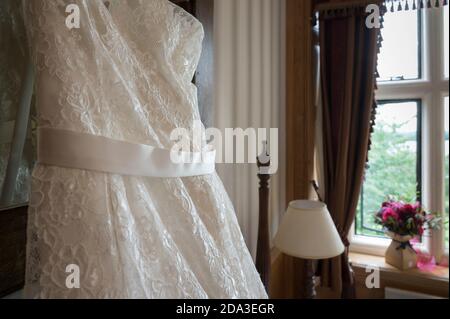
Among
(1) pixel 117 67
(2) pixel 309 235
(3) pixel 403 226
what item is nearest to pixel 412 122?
(3) pixel 403 226

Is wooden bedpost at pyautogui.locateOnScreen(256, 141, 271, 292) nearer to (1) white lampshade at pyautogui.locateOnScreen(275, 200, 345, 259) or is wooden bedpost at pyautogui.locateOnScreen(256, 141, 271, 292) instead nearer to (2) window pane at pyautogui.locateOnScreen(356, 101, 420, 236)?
Answer: (1) white lampshade at pyautogui.locateOnScreen(275, 200, 345, 259)

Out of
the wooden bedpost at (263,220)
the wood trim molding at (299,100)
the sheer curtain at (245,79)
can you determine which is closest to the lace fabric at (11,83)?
the sheer curtain at (245,79)

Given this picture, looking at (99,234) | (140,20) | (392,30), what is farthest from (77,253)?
(392,30)

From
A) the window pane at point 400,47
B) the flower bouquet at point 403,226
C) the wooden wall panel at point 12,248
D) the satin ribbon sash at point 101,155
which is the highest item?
the window pane at point 400,47

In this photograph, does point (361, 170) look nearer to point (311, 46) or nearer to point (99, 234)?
→ point (311, 46)

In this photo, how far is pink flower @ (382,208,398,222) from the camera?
138 centimetres

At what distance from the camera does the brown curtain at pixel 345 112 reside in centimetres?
132

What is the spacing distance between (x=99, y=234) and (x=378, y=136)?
5.03 ft

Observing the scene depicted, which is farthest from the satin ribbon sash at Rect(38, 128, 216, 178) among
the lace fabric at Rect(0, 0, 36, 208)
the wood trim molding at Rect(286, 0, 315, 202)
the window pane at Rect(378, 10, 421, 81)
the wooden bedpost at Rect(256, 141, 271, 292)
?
the window pane at Rect(378, 10, 421, 81)

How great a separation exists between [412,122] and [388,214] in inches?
→ 20.0

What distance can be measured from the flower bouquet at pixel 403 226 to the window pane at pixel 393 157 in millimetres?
80

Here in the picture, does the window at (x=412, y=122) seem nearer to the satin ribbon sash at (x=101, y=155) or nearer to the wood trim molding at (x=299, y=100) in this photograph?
the wood trim molding at (x=299, y=100)

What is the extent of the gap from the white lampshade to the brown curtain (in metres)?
0.46

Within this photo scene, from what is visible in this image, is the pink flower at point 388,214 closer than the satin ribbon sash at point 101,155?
No
